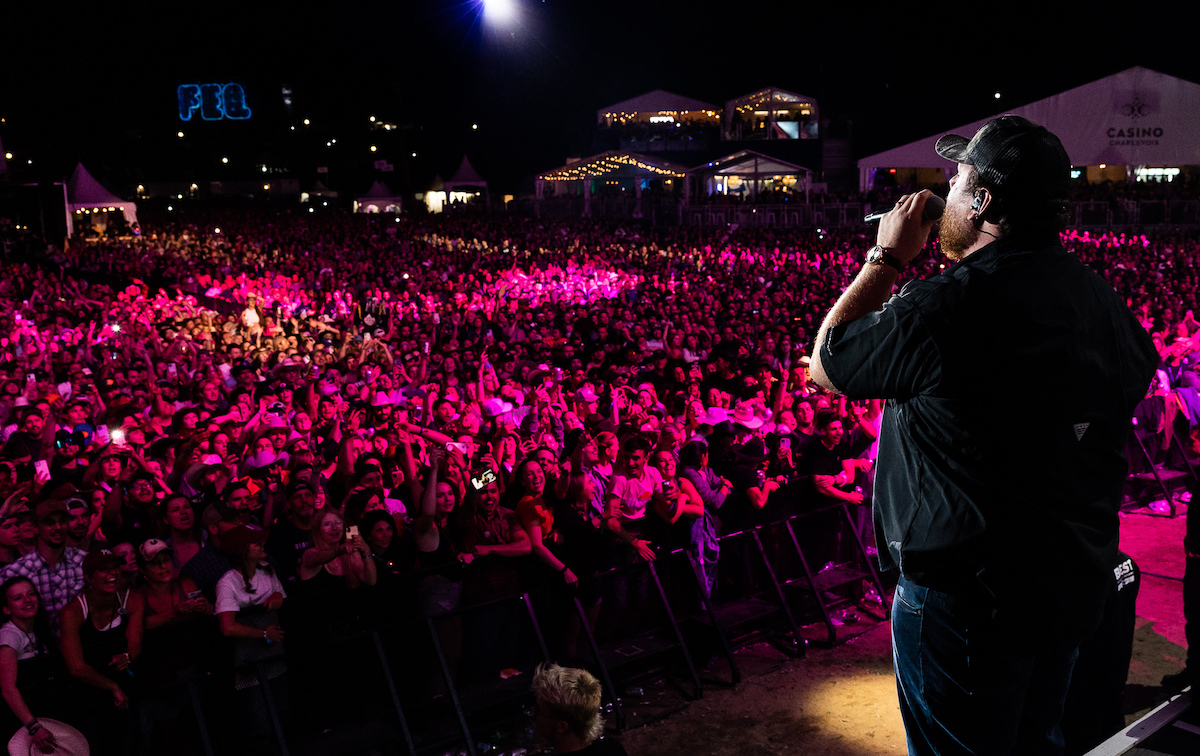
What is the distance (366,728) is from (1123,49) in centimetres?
4362

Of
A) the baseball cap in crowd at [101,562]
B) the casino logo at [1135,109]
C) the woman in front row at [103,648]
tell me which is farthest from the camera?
the casino logo at [1135,109]

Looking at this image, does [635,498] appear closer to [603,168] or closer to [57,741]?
[57,741]

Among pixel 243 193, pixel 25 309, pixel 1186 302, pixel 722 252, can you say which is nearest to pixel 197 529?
pixel 25 309

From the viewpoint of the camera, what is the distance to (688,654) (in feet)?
18.9

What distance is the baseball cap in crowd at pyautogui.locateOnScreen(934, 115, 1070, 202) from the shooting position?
1627 millimetres

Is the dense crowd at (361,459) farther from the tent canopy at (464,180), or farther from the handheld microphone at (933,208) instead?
the tent canopy at (464,180)

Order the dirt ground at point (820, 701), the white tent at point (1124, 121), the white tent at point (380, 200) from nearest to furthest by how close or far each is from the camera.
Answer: the dirt ground at point (820, 701), the white tent at point (1124, 121), the white tent at point (380, 200)

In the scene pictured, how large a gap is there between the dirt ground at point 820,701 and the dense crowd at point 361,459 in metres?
0.76

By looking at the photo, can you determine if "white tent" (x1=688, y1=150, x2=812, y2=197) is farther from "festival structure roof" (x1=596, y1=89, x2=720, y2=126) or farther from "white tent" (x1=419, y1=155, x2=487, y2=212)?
"white tent" (x1=419, y1=155, x2=487, y2=212)

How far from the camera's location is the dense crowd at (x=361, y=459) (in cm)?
478

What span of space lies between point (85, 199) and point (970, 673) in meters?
Result: 35.5

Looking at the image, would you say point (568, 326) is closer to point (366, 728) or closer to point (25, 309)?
point (25, 309)

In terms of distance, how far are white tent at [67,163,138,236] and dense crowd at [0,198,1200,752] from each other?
1443 centimetres

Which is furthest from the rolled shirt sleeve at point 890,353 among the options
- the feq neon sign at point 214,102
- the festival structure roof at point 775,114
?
the feq neon sign at point 214,102
